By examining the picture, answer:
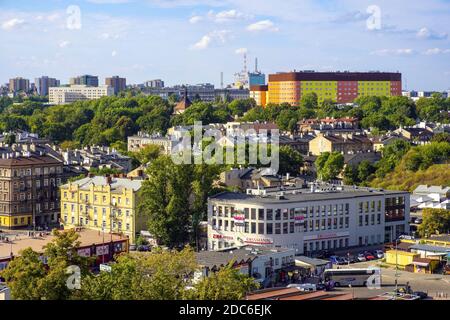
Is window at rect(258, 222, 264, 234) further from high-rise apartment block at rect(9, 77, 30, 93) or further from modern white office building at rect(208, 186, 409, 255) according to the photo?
high-rise apartment block at rect(9, 77, 30, 93)

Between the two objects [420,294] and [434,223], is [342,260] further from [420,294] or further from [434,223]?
[420,294]

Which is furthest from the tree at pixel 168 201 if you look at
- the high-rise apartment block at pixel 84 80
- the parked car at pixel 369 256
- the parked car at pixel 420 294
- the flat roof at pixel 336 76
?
the high-rise apartment block at pixel 84 80

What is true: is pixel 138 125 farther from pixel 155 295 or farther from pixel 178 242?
pixel 155 295

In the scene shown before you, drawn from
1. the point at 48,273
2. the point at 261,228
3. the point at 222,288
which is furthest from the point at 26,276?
the point at 261,228

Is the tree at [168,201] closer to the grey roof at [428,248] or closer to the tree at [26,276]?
the grey roof at [428,248]

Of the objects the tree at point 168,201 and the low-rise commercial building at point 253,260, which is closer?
the low-rise commercial building at point 253,260

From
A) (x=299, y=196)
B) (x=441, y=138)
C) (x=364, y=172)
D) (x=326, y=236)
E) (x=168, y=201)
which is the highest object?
(x=441, y=138)

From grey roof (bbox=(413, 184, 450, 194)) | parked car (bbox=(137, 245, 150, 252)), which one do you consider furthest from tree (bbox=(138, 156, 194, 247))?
grey roof (bbox=(413, 184, 450, 194))

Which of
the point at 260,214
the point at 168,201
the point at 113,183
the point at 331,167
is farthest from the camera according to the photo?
the point at 331,167

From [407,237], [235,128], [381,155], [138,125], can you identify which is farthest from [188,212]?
[138,125]
